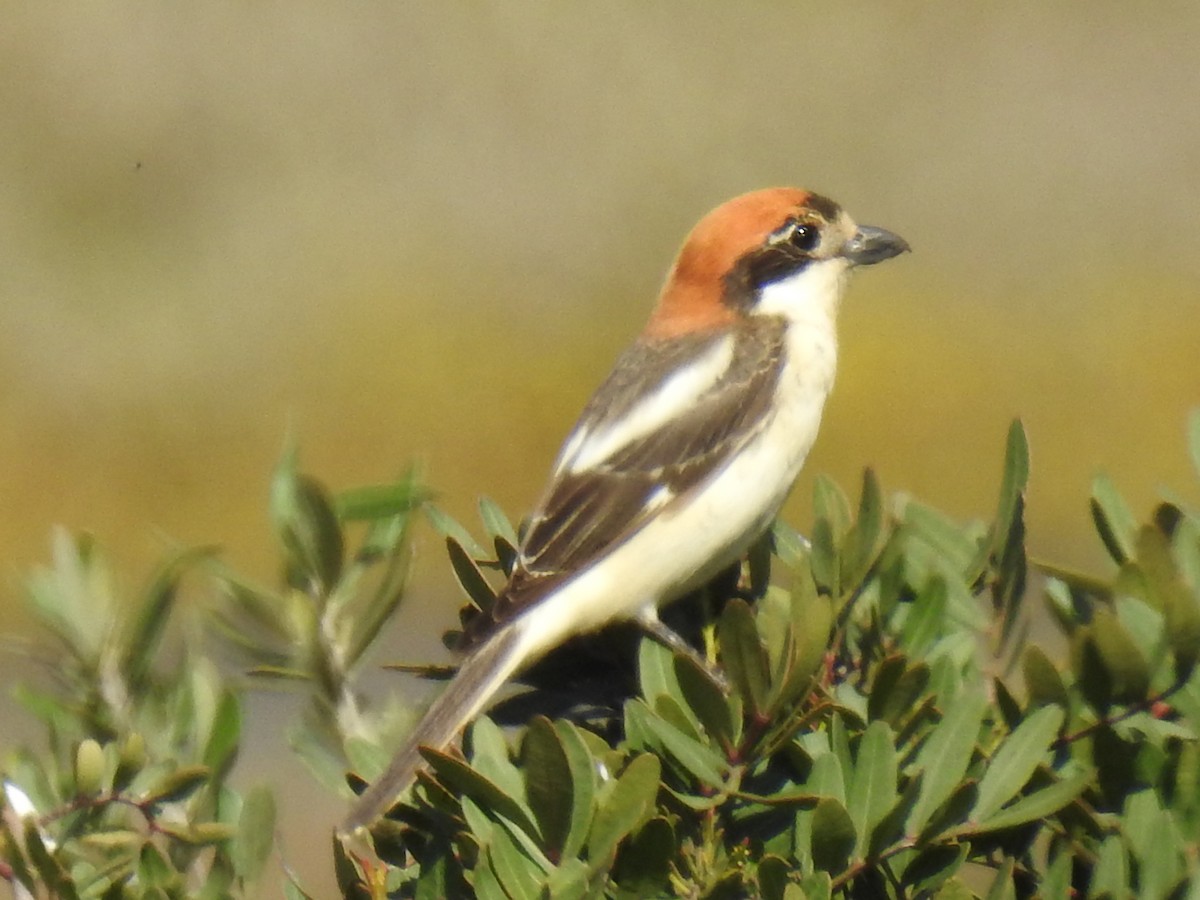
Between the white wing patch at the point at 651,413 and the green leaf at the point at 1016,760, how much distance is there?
1824 mm

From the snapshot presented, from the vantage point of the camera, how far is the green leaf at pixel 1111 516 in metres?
2.38

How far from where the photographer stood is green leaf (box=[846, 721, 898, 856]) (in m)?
2.01

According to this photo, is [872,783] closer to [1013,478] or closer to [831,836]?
[831,836]

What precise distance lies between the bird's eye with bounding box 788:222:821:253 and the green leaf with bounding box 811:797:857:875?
95.9 inches

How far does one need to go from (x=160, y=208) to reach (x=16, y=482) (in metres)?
4.76

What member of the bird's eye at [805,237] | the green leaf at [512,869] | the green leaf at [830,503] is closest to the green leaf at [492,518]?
the green leaf at [830,503]

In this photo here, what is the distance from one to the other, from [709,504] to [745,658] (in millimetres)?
1551

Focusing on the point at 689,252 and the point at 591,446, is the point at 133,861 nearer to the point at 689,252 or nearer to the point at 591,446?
the point at 591,446

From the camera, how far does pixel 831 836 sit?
1979 millimetres

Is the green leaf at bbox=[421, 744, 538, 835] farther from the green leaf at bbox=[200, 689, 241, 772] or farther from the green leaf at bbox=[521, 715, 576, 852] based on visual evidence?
the green leaf at bbox=[200, 689, 241, 772]

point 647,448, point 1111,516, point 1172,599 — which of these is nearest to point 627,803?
point 1172,599

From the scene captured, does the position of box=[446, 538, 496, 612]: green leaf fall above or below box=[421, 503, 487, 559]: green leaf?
below

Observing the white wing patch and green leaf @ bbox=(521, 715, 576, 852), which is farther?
the white wing patch

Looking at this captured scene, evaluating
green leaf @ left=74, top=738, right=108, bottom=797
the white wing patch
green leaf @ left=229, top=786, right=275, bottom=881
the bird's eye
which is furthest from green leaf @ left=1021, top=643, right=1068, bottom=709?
the bird's eye
